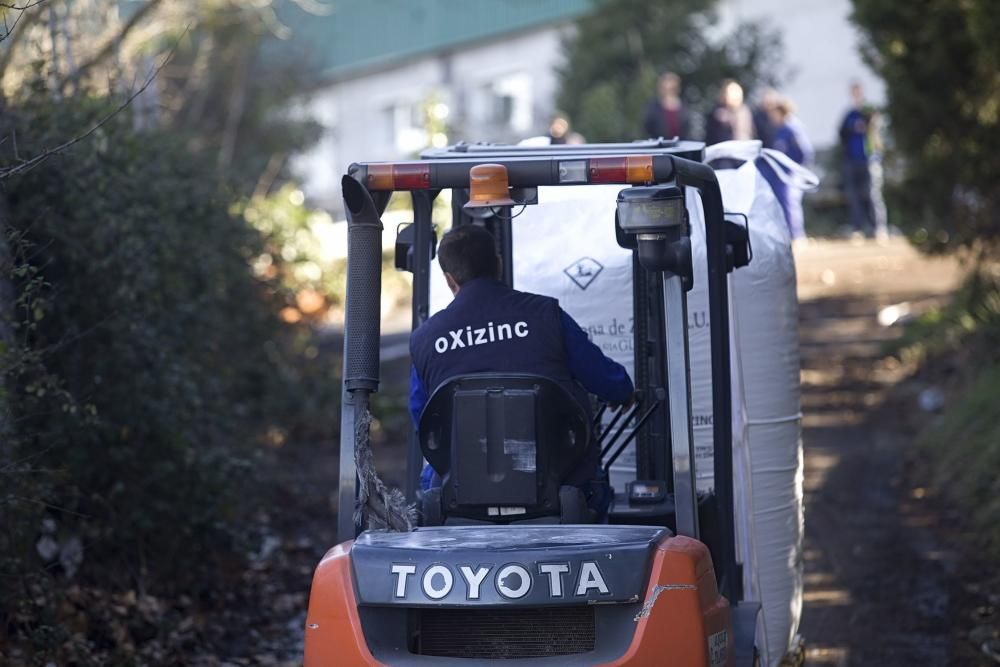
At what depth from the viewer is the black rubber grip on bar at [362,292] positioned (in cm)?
497

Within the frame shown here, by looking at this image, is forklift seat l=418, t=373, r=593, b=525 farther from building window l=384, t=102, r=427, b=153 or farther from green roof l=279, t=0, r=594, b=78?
building window l=384, t=102, r=427, b=153

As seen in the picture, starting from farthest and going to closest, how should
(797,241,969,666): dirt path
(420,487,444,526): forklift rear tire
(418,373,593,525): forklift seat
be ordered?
(797,241,969,666): dirt path < (420,487,444,526): forklift rear tire < (418,373,593,525): forklift seat

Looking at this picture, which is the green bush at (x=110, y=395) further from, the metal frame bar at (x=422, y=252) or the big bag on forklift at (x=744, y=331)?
the big bag on forklift at (x=744, y=331)

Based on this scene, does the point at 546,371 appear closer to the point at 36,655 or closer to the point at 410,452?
the point at 410,452

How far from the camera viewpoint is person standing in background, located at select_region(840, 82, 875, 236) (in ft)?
70.2

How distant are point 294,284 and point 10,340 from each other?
24.2 feet

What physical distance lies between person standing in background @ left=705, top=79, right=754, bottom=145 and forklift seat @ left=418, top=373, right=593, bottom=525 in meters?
13.5

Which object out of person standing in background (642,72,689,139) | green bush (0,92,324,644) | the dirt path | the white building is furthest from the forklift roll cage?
the white building

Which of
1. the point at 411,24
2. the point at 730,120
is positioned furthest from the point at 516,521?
the point at 411,24

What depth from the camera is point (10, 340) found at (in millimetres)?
6750

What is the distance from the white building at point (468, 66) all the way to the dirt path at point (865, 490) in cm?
982

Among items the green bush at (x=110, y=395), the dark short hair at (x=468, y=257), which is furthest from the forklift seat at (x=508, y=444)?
the green bush at (x=110, y=395)

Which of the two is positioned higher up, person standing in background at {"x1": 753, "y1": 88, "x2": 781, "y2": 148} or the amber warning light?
person standing in background at {"x1": 753, "y1": 88, "x2": 781, "y2": 148}

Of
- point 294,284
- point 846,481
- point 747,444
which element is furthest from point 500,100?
point 747,444
